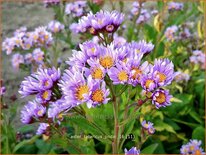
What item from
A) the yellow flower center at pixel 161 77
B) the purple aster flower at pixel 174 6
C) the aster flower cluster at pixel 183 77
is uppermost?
the purple aster flower at pixel 174 6

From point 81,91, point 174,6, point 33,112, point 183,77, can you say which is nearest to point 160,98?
point 81,91

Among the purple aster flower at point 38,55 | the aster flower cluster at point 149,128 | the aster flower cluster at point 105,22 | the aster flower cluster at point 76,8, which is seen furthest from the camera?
the aster flower cluster at point 76,8

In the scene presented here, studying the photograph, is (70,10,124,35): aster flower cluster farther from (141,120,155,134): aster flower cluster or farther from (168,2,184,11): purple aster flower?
(168,2,184,11): purple aster flower

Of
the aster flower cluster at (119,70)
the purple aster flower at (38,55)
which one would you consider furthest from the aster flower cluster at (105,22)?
the purple aster flower at (38,55)

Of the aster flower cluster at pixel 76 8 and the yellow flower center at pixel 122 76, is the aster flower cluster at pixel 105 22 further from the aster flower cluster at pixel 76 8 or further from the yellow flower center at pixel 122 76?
the aster flower cluster at pixel 76 8

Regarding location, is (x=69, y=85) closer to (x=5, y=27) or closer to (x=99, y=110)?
(x=99, y=110)

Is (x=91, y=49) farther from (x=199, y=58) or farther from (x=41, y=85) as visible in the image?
(x=199, y=58)
